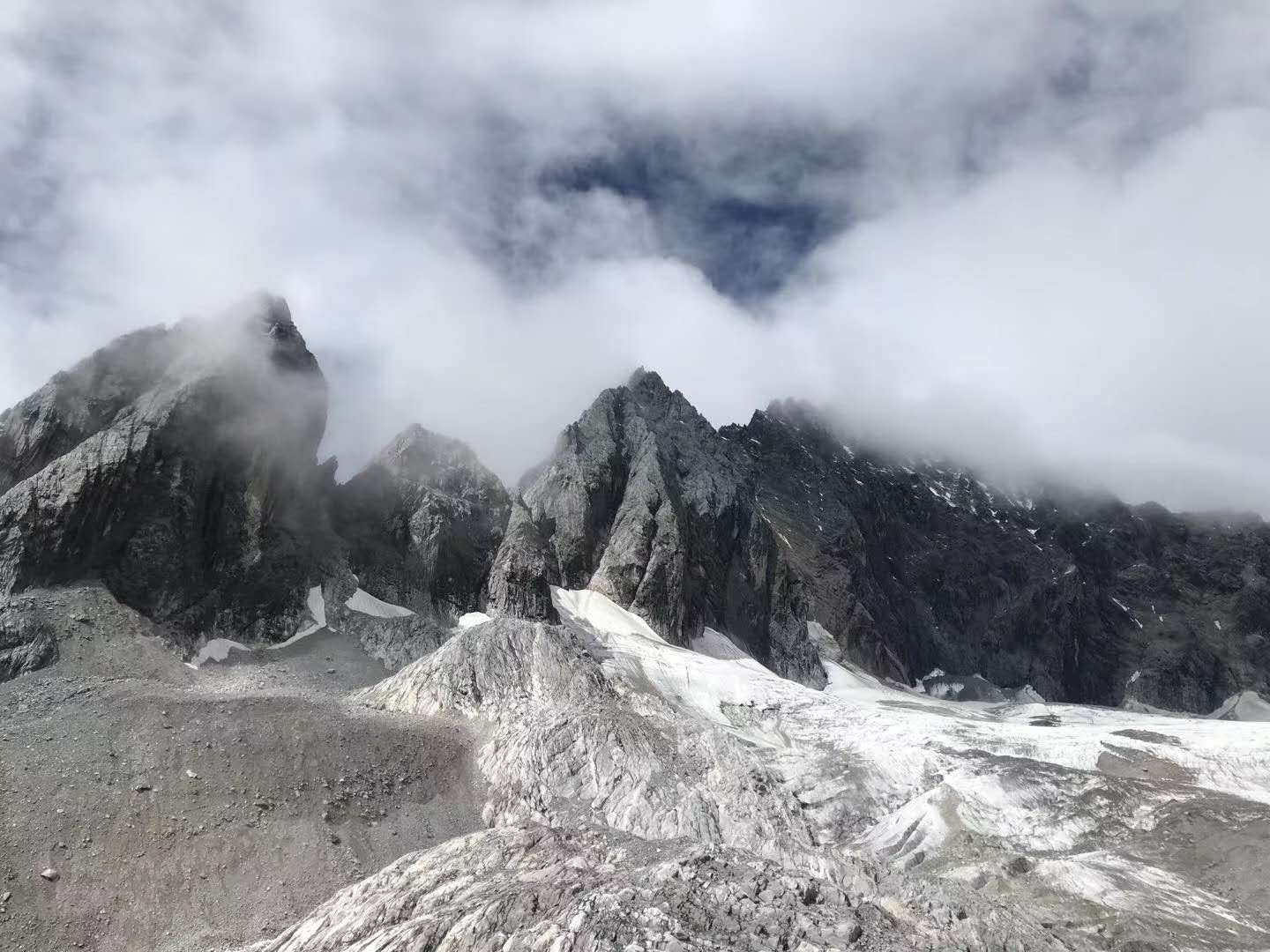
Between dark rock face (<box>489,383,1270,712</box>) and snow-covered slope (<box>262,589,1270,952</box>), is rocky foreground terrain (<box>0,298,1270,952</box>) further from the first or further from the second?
dark rock face (<box>489,383,1270,712</box>)

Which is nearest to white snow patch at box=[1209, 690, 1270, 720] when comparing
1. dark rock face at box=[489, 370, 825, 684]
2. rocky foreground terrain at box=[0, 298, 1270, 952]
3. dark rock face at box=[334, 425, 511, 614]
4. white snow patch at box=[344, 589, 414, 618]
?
rocky foreground terrain at box=[0, 298, 1270, 952]

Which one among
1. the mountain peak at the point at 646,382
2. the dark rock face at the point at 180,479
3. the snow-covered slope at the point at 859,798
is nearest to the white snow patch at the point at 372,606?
the dark rock face at the point at 180,479

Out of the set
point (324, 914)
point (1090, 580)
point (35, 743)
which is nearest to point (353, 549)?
point (35, 743)

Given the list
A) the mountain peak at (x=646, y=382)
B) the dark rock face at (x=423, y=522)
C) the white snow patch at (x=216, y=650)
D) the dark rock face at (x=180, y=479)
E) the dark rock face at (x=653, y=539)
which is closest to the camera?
the dark rock face at (x=180, y=479)

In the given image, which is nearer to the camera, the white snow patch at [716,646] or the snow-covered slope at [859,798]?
the snow-covered slope at [859,798]

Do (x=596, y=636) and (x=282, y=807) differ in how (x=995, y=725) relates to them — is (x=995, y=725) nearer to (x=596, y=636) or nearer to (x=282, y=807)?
(x=596, y=636)

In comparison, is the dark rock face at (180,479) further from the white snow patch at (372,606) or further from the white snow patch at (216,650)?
the white snow patch at (372,606)
